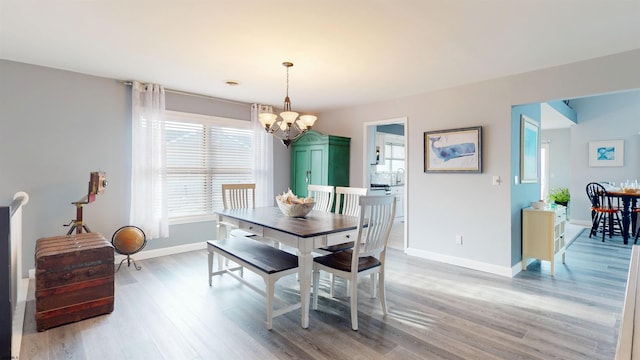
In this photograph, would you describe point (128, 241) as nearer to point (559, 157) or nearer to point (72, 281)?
point (72, 281)

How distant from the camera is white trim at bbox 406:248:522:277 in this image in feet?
12.0

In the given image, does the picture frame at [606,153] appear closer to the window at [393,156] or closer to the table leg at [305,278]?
the window at [393,156]

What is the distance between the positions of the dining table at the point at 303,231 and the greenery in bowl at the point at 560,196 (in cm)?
707

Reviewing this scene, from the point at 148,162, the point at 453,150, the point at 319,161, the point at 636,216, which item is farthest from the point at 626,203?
the point at 148,162

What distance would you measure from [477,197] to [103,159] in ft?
15.7

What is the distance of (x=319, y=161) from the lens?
17.3ft

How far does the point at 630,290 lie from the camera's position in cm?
113

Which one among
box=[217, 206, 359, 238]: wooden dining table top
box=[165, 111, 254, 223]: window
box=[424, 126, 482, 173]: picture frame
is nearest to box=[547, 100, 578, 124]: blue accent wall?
box=[424, 126, 482, 173]: picture frame

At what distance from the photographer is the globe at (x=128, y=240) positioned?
3.82 m

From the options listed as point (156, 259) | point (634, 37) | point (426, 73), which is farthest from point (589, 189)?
point (156, 259)

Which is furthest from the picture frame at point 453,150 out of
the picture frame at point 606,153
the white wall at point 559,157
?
the white wall at point 559,157

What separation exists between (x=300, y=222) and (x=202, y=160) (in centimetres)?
265

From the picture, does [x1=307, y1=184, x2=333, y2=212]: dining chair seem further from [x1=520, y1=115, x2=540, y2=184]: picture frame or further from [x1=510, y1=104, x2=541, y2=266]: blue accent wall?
[x1=520, y1=115, x2=540, y2=184]: picture frame

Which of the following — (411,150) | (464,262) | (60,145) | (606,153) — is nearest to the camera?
(60,145)
